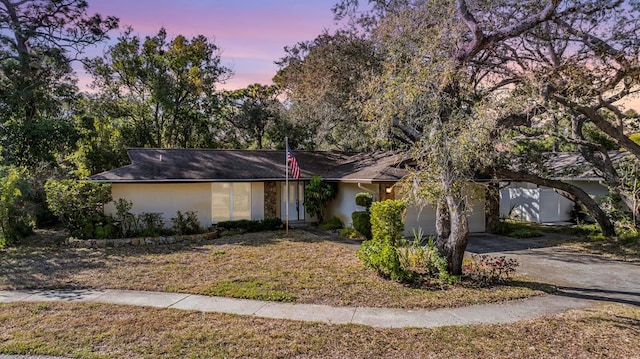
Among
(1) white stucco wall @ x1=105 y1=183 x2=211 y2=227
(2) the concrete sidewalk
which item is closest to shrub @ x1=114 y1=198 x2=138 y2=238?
(1) white stucco wall @ x1=105 y1=183 x2=211 y2=227

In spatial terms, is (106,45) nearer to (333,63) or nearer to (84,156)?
(84,156)

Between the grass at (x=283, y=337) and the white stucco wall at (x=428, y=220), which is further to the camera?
the white stucco wall at (x=428, y=220)

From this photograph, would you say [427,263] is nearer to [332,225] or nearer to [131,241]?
[332,225]

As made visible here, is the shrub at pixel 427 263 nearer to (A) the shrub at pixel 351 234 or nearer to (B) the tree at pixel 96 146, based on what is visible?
(A) the shrub at pixel 351 234

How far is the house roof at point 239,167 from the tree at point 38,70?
4845 millimetres

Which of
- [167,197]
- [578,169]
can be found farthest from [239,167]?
[578,169]

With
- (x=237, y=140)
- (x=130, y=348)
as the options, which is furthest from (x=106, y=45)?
(x=130, y=348)

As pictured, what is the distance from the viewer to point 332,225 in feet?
54.7

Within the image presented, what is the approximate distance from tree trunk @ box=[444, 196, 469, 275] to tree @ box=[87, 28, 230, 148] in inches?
829

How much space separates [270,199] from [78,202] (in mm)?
7427

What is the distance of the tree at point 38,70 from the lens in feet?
57.9

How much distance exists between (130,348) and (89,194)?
10.0 meters

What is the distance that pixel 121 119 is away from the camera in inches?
1022

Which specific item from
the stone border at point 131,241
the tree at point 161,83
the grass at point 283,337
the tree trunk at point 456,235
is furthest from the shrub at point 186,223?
the tree at point 161,83
